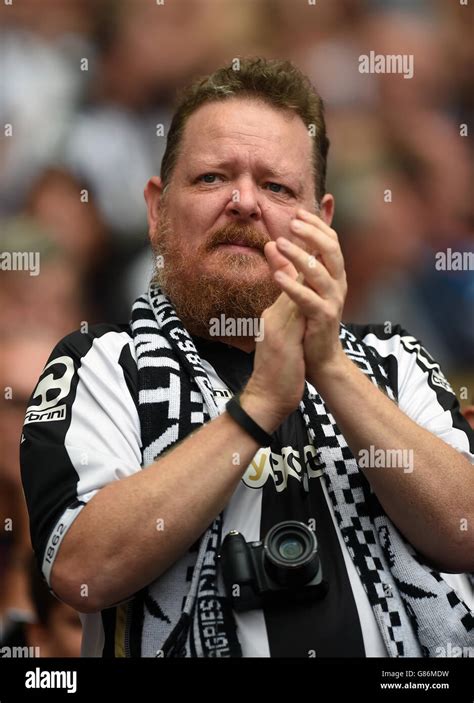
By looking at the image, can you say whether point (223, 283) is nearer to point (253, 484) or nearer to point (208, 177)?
point (208, 177)

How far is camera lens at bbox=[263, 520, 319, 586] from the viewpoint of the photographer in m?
1.26

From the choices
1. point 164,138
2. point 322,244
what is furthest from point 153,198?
point 322,244

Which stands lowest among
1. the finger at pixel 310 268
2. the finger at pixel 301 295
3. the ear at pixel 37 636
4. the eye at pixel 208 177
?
the ear at pixel 37 636

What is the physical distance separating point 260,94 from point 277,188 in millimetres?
226

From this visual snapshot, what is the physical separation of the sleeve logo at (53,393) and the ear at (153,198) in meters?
0.49

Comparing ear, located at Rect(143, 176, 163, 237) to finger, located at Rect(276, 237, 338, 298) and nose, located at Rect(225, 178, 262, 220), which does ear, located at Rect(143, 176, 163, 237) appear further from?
finger, located at Rect(276, 237, 338, 298)

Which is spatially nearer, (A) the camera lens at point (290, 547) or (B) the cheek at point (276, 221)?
(A) the camera lens at point (290, 547)

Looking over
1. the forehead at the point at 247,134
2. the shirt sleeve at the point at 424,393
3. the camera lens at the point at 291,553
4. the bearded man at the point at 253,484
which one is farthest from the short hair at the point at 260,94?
the camera lens at the point at 291,553

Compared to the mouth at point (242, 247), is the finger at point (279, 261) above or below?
below

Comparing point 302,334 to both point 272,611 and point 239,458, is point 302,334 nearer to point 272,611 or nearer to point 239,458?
point 239,458

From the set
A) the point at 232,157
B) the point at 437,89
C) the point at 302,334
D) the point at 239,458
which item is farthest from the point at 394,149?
the point at 239,458

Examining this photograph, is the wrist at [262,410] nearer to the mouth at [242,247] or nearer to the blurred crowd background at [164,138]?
the mouth at [242,247]

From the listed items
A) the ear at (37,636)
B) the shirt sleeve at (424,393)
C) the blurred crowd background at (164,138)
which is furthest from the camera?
the blurred crowd background at (164,138)

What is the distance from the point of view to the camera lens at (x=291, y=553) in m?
1.26
